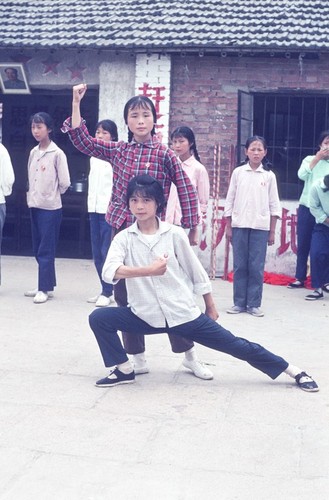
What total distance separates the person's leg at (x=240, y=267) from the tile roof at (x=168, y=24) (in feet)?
10.2

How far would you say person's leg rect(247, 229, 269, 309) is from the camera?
845 centimetres

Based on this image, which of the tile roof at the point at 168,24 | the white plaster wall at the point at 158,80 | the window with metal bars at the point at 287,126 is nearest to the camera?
the tile roof at the point at 168,24

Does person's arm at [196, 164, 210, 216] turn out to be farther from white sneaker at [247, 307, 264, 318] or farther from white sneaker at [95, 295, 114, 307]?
white sneaker at [95, 295, 114, 307]

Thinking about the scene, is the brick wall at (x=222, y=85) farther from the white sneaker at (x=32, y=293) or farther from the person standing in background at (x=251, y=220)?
the white sneaker at (x=32, y=293)

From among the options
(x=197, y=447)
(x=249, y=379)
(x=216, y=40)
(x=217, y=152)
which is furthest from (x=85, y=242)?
(x=197, y=447)

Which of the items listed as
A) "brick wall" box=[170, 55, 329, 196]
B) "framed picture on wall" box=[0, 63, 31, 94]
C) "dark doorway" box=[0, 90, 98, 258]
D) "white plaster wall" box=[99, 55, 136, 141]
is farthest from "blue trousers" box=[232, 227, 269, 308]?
"framed picture on wall" box=[0, 63, 31, 94]

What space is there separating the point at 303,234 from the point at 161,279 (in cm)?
495

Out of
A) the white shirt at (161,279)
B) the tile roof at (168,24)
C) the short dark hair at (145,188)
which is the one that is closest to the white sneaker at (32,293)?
the tile roof at (168,24)

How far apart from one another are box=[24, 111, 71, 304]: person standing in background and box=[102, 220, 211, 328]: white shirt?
131 inches

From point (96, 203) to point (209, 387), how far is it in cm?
337

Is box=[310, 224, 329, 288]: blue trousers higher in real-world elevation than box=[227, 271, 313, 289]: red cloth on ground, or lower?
higher

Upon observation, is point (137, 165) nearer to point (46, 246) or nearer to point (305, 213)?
point (46, 246)

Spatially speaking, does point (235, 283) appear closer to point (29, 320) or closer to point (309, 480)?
point (29, 320)

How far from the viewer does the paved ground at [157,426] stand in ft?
13.5
